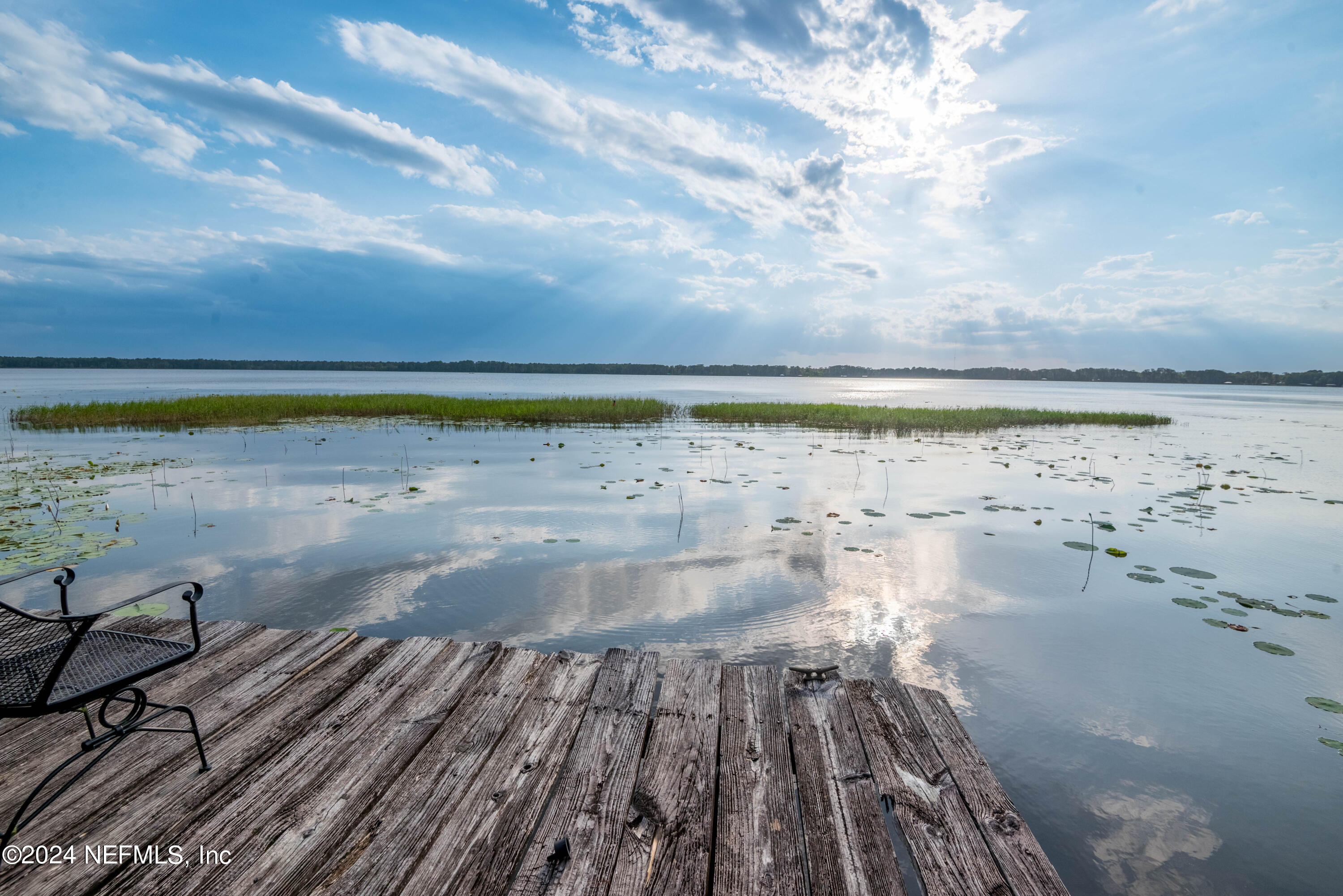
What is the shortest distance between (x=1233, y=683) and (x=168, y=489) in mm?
14611

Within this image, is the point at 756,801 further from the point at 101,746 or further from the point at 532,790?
the point at 101,746

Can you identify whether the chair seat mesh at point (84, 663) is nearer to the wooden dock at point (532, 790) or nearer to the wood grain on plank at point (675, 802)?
the wooden dock at point (532, 790)

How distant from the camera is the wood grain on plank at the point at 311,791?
6.52 ft

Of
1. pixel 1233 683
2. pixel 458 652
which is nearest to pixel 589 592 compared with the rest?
pixel 458 652

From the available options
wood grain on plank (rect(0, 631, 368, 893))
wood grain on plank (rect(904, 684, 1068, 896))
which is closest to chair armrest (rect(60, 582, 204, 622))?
wood grain on plank (rect(0, 631, 368, 893))

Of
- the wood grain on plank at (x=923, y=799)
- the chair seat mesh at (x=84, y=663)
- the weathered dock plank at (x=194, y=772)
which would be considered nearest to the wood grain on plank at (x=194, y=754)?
the weathered dock plank at (x=194, y=772)

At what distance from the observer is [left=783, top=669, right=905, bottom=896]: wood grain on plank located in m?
2.05

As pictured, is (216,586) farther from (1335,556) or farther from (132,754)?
(1335,556)

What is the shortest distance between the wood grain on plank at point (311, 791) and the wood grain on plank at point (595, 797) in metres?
0.71

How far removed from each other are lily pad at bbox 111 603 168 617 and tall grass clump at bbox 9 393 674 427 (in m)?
18.6

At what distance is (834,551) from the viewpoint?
768cm

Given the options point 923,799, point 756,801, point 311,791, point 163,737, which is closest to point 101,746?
point 163,737

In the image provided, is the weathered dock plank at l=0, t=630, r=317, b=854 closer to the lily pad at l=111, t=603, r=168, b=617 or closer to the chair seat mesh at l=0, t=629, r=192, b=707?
the chair seat mesh at l=0, t=629, r=192, b=707

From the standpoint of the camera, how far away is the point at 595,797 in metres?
2.38
